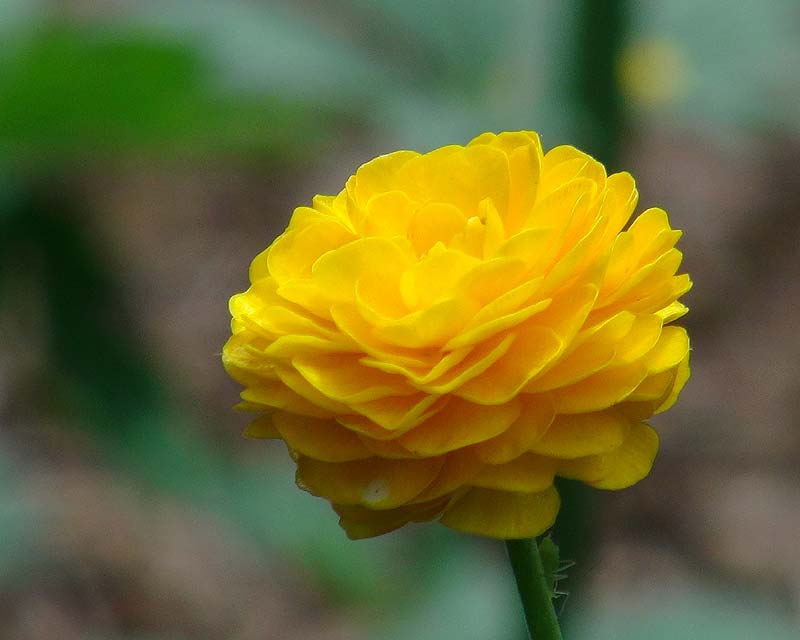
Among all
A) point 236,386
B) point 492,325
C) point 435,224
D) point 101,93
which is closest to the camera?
point 492,325

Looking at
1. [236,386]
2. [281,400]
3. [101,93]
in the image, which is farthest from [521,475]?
[236,386]

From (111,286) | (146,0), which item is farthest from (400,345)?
(146,0)

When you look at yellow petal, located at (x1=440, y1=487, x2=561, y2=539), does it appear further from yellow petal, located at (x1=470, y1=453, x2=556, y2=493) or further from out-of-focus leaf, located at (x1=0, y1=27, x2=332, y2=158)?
out-of-focus leaf, located at (x1=0, y1=27, x2=332, y2=158)

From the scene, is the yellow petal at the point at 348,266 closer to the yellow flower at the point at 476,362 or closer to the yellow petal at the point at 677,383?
the yellow flower at the point at 476,362

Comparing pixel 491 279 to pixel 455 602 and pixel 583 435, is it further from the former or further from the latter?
pixel 455 602

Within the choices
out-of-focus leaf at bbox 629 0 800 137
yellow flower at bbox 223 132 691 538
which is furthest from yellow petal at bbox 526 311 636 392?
out-of-focus leaf at bbox 629 0 800 137
